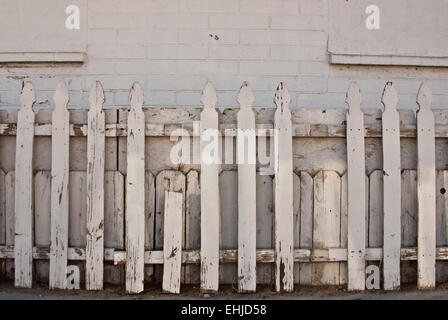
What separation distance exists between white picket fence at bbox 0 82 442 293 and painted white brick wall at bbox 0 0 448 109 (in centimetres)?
127

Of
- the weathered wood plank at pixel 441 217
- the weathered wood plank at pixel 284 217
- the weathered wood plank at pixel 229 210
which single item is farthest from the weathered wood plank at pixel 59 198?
the weathered wood plank at pixel 441 217

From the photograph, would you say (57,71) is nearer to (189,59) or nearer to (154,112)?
(189,59)

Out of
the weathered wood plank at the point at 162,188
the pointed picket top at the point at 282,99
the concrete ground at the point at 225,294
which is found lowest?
the concrete ground at the point at 225,294

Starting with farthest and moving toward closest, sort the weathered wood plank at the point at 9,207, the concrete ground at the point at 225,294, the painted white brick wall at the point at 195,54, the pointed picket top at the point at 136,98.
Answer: the painted white brick wall at the point at 195,54
the weathered wood plank at the point at 9,207
the pointed picket top at the point at 136,98
the concrete ground at the point at 225,294

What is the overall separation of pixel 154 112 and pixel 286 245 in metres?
1.29

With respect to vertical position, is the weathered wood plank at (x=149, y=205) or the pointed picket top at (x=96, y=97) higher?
the pointed picket top at (x=96, y=97)

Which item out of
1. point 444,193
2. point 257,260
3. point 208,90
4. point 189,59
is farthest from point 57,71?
point 444,193

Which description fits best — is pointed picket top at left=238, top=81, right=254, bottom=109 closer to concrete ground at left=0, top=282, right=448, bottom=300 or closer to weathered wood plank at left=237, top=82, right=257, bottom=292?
weathered wood plank at left=237, top=82, right=257, bottom=292

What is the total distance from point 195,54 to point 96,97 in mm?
1492

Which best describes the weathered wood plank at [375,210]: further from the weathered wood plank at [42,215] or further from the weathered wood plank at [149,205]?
the weathered wood plank at [42,215]

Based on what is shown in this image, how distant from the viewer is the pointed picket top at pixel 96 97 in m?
3.05

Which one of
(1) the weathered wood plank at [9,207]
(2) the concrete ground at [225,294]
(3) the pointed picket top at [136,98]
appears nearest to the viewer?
(2) the concrete ground at [225,294]

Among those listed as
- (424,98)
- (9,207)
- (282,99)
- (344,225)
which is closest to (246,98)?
(282,99)

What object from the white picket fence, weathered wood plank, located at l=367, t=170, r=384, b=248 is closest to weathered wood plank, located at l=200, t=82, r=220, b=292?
the white picket fence
